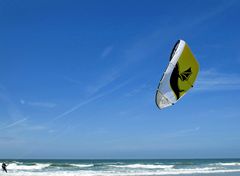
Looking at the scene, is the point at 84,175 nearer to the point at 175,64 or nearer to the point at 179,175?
the point at 179,175

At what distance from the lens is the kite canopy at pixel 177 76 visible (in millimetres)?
7559

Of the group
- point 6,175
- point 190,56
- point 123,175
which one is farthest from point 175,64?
point 6,175

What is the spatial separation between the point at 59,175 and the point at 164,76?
21455 mm

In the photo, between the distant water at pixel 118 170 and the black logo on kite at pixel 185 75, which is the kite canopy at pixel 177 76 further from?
the distant water at pixel 118 170

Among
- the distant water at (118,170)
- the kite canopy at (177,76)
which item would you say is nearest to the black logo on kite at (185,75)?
the kite canopy at (177,76)

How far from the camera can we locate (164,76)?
25.0 feet

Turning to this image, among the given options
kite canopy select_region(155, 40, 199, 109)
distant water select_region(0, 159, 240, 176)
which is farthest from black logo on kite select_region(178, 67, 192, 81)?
distant water select_region(0, 159, 240, 176)

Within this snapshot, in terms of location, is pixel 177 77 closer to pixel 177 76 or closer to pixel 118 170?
pixel 177 76

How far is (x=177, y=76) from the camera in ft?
26.2

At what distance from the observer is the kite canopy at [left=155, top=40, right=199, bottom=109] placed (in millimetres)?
7559

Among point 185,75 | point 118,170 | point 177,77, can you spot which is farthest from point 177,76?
point 118,170

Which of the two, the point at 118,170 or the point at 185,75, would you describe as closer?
the point at 185,75

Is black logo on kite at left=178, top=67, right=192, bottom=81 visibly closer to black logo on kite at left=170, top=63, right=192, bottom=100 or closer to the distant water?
black logo on kite at left=170, top=63, right=192, bottom=100

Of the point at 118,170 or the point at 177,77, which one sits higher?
the point at 118,170
